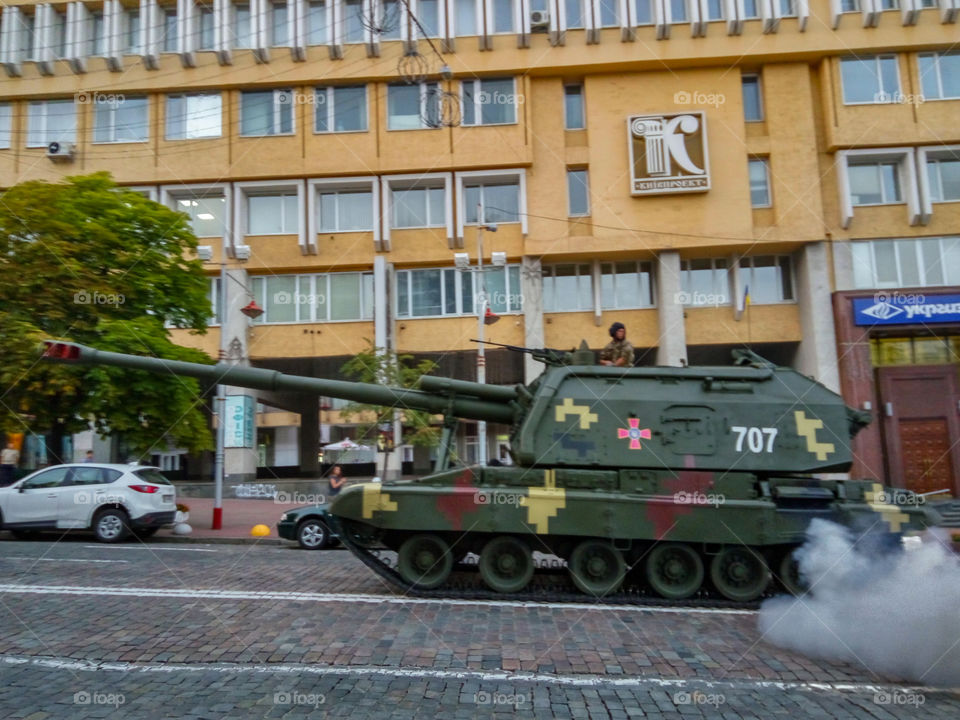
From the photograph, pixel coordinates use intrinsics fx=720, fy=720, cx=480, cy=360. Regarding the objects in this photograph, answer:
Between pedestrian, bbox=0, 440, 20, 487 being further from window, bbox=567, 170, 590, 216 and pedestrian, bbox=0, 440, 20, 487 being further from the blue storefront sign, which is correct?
the blue storefront sign

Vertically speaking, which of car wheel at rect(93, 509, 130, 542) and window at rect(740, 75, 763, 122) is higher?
window at rect(740, 75, 763, 122)

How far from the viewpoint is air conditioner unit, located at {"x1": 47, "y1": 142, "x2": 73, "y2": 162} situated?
24.3 m

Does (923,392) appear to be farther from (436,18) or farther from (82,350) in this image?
(82,350)

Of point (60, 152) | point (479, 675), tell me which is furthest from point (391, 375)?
point (60, 152)

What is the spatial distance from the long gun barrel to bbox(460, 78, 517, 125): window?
1661 centimetres

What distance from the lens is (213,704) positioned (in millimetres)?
4785

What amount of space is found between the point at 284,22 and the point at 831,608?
24796mm

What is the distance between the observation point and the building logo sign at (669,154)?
2311 cm

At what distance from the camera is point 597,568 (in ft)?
27.9

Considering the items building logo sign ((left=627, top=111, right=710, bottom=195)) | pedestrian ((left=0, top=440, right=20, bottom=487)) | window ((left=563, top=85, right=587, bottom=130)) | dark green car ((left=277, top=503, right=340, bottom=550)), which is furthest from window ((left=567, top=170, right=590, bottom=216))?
pedestrian ((left=0, top=440, right=20, bottom=487))

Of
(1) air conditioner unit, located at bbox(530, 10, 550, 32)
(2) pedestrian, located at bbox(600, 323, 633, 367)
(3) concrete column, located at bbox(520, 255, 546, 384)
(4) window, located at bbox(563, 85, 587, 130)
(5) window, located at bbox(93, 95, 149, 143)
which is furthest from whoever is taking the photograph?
(5) window, located at bbox(93, 95, 149, 143)

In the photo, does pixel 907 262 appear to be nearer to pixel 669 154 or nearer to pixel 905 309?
pixel 905 309

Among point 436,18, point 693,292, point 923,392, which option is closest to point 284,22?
point 436,18

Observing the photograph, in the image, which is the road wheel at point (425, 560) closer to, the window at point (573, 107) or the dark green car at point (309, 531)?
the dark green car at point (309, 531)
